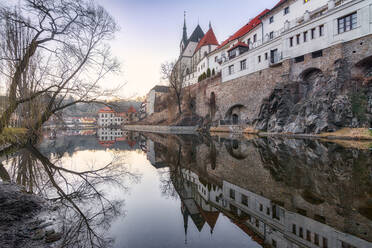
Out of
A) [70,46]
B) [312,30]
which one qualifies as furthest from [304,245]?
[312,30]

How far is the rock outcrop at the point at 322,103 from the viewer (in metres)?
14.9

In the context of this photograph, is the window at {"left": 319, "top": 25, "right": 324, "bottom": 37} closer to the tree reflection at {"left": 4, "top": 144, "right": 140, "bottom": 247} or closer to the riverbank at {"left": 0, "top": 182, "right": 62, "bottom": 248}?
the tree reflection at {"left": 4, "top": 144, "right": 140, "bottom": 247}

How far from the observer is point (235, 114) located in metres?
30.2

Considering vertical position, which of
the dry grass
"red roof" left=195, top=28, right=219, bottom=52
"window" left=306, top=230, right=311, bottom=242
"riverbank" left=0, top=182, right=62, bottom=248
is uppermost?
"red roof" left=195, top=28, right=219, bottom=52

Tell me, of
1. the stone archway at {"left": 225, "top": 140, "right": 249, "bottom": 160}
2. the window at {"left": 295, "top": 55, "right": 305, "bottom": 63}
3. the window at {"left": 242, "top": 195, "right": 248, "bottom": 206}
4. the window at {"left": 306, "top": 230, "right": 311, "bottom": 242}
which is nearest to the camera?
the window at {"left": 306, "top": 230, "right": 311, "bottom": 242}

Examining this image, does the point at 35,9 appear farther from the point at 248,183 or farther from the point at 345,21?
the point at 345,21

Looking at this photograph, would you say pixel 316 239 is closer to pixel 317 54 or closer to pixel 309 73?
pixel 317 54

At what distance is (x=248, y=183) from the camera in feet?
15.8

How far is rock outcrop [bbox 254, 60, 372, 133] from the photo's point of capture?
48.8 feet

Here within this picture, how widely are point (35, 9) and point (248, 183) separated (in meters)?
11.9

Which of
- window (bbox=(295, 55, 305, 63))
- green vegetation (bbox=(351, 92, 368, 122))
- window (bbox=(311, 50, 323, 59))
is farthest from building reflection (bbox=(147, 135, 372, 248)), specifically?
window (bbox=(295, 55, 305, 63))

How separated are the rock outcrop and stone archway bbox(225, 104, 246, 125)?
6876mm

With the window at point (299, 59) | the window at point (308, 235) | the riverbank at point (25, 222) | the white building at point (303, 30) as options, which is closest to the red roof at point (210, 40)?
the white building at point (303, 30)

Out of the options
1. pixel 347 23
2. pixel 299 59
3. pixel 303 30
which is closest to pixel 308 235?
pixel 347 23
